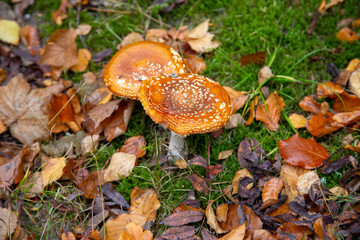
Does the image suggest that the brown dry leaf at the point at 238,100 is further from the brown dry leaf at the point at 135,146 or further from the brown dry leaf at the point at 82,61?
the brown dry leaf at the point at 82,61

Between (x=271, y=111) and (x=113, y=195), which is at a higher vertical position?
(x=271, y=111)

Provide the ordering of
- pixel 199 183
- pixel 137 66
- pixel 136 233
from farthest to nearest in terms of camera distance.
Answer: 1. pixel 137 66
2. pixel 199 183
3. pixel 136 233

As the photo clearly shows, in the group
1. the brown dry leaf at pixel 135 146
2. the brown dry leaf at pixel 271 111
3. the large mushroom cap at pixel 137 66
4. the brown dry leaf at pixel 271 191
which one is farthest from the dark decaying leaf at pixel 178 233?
the brown dry leaf at pixel 271 111

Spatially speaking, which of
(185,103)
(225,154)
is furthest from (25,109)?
(225,154)

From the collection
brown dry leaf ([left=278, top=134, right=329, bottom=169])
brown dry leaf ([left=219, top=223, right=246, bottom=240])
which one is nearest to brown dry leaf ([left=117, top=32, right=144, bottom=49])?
brown dry leaf ([left=278, top=134, right=329, bottom=169])

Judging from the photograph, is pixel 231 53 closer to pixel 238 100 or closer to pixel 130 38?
pixel 238 100
